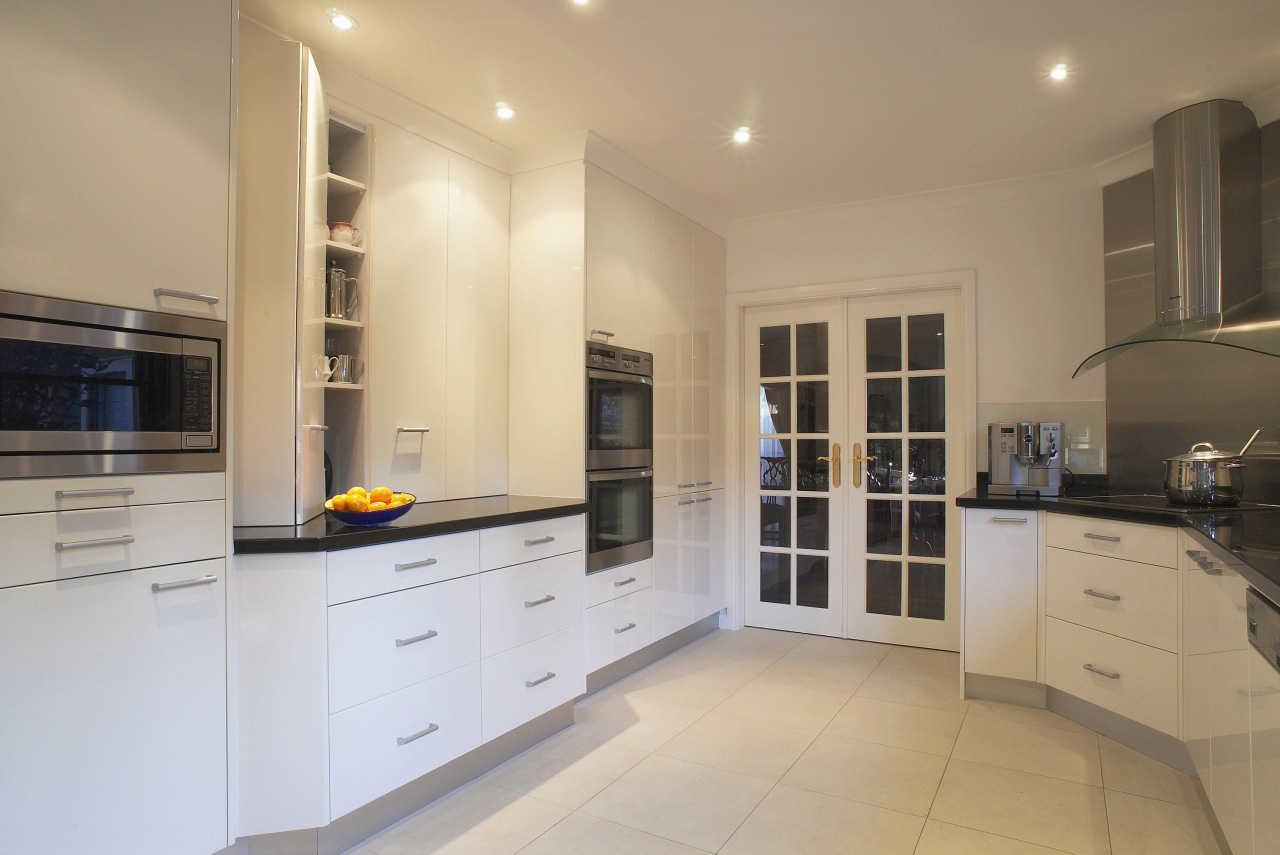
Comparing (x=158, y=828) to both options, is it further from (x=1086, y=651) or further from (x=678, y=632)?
(x=1086, y=651)

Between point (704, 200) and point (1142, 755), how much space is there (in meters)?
3.24

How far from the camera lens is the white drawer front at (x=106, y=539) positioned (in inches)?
56.3

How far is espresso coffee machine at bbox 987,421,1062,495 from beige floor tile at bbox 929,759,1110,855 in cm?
129

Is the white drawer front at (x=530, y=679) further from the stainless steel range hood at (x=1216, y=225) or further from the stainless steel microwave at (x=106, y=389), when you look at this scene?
the stainless steel range hood at (x=1216, y=225)

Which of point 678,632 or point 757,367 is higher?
point 757,367

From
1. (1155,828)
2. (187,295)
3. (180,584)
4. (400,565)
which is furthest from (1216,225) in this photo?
(180,584)

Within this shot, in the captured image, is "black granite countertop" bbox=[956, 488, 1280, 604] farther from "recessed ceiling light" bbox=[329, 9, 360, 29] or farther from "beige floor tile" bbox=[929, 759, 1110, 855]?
"recessed ceiling light" bbox=[329, 9, 360, 29]

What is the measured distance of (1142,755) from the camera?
8.57ft

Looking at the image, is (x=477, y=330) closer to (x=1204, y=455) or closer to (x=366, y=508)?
(x=366, y=508)

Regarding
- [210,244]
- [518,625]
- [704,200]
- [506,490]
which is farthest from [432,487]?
[704,200]

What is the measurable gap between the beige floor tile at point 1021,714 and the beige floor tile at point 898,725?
0.14 meters

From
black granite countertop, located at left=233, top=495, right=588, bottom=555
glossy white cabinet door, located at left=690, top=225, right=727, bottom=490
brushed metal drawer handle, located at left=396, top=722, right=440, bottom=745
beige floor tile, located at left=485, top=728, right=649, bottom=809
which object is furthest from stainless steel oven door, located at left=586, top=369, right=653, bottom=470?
brushed metal drawer handle, located at left=396, top=722, right=440, bottom=745

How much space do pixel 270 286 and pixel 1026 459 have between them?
3141 millimetres

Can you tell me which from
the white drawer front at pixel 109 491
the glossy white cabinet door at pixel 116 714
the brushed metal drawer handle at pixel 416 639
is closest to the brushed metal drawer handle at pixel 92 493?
the white drawer front at pixel 109 491
